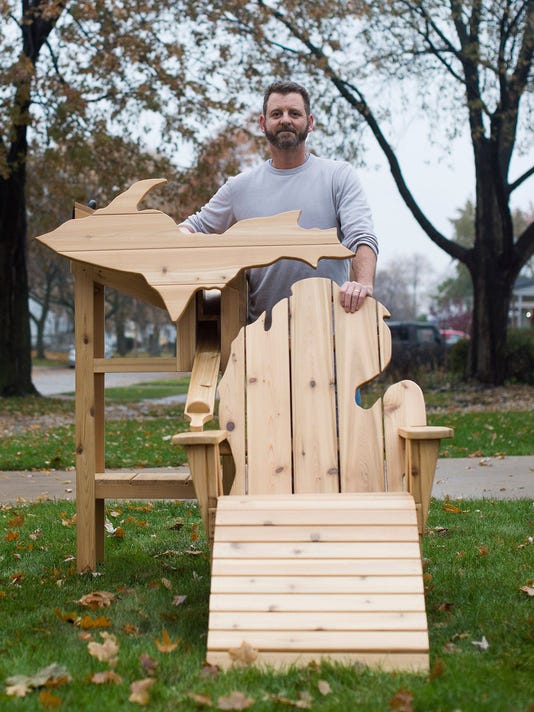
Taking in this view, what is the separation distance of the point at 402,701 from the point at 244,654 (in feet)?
1.88

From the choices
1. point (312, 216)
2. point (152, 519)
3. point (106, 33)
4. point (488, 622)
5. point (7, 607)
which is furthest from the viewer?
point (106, 33)

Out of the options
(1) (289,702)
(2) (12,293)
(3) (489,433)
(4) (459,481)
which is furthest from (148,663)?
(2) (12,293)

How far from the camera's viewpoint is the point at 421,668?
2891 mm

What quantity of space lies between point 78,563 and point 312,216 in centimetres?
205

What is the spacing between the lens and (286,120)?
4129 mm

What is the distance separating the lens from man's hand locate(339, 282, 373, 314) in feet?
13.0

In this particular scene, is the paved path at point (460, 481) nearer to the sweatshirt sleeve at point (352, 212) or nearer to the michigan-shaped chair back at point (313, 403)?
the michigan-shaped chair back at point (313, 403)

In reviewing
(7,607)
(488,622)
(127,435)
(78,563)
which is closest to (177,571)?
(78,563)

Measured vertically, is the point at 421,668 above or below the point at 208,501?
below

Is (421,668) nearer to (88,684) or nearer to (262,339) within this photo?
(88,684)

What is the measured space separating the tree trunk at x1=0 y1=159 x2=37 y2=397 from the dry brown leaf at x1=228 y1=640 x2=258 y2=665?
1407 centimetres

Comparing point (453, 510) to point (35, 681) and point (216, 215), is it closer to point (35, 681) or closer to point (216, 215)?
point (216, 215)

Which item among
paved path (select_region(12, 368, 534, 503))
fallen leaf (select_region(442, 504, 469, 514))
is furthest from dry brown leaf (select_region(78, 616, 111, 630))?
paved path (select_region(12, 368, 534, 503))

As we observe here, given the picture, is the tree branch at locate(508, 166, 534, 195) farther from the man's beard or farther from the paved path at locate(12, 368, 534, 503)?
the man's beard
